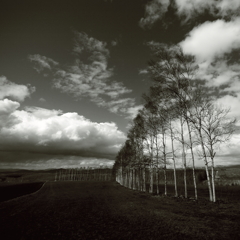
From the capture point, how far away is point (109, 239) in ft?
22.1

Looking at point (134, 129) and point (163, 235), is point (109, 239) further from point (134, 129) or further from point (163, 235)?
point (134, 129)

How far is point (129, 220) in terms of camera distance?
31.6 feet

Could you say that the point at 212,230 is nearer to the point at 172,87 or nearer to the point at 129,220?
the point at 129,220

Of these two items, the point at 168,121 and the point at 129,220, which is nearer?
the point at 129,220

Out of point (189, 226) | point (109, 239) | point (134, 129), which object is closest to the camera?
point (109, 239)

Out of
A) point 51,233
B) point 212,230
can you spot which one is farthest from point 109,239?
point 212,230

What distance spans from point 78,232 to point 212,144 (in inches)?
509

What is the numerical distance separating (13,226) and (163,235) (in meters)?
7.87

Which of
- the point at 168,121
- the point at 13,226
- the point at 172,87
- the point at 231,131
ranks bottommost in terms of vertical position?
the point at 13,226

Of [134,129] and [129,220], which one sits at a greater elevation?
[134,129]

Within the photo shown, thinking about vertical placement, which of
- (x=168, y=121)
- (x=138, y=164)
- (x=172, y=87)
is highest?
(x=172, y=87)

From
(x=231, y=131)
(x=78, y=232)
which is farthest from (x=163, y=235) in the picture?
(x=231, y=131)

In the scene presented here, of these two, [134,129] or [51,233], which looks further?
[134,129]

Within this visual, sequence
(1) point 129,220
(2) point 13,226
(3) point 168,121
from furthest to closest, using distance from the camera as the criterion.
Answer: (3) point 168,121, (1) point 129,220, (2) point 13,226
